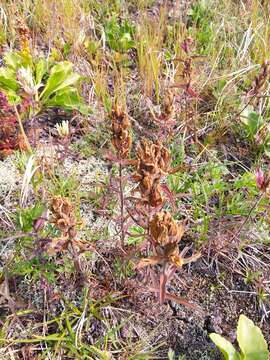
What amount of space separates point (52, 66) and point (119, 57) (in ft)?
1.38

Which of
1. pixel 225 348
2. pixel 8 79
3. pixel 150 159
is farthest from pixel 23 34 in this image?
pixel 225 348

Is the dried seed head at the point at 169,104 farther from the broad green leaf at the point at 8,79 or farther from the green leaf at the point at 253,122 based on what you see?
the broad green leaf at the point at 8,79

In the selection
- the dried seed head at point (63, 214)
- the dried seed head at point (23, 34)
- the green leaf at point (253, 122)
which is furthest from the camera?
the dried seed head at point (23, 34)

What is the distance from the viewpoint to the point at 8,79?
2.14m

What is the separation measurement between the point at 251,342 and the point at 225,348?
95 millimetres

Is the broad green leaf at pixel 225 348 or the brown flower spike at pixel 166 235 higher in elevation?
the brown flower spike at pixel 166 235

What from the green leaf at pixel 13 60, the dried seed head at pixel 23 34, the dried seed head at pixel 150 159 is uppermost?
the dried seed head at pixel 23 34

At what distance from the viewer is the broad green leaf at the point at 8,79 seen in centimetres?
214

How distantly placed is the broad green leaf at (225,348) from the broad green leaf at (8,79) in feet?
5.51

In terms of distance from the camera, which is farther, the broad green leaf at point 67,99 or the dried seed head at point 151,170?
the broad green leaf at point 67,99

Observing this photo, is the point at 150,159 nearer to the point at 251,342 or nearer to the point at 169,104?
the point at 169,104

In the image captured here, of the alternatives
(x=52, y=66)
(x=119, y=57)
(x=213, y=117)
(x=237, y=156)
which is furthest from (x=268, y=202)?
→ (x=52, y=66)

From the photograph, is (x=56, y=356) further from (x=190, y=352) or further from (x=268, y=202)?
(x=268, y=202)

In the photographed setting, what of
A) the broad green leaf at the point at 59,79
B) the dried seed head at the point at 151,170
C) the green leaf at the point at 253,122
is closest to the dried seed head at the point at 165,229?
the dried seed head at the point at 151,170
